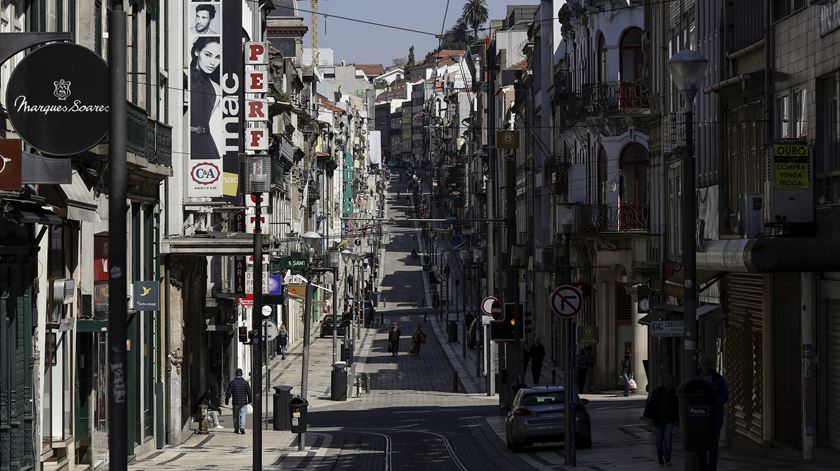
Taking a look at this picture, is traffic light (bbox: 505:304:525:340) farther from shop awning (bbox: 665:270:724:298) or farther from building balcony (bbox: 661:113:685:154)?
shop awning (bbox: 665:270:724:298)

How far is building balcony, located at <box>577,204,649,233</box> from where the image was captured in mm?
46406

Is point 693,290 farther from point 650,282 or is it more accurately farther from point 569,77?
point 569,77

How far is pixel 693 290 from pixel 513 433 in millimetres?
12736

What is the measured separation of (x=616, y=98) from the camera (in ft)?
161

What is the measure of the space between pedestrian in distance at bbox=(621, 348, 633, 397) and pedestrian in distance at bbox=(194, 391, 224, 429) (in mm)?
13181

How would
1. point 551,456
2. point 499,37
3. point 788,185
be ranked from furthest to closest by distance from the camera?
1. point 499,37
2. point 551,456
3. point 788,185

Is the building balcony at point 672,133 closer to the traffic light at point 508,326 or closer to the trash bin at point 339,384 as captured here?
the traffic light at point 508,326

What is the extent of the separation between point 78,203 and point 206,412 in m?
19.4

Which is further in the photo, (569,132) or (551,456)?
(569,132)

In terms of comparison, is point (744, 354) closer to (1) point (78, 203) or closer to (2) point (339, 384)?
(1) point (78, 203)

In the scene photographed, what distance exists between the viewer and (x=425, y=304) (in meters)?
122

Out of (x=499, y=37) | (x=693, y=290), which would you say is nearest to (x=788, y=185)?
(x=693, y=290)

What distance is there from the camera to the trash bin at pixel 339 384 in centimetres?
5266

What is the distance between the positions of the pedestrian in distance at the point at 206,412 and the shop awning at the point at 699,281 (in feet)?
40.3
